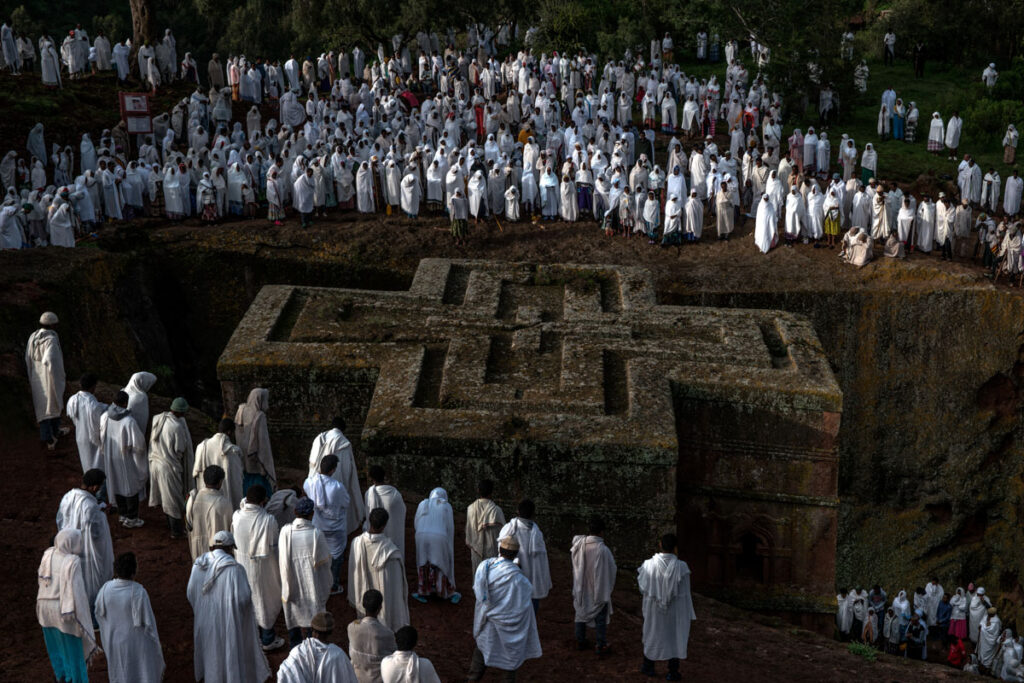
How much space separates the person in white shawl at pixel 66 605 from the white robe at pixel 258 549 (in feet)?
4.13

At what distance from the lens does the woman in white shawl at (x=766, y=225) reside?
22.3 metres

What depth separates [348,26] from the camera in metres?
34.5

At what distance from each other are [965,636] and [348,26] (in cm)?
2438

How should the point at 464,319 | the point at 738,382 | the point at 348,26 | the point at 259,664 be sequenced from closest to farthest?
the point at 259,664
the point at 738,382
the point at 464,319
the point at 348,26

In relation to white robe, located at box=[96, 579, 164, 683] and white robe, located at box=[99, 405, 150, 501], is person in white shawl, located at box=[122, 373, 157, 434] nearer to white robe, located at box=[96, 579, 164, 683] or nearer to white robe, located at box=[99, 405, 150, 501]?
white robe, located at box=[99, 405, 150, 501]

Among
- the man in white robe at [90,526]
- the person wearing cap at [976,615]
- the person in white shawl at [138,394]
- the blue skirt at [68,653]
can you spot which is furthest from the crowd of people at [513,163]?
the blue skirt at [68,653]

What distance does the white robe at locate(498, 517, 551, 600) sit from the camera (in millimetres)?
10188

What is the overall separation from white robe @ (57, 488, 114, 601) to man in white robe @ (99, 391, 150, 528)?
1.89 metres

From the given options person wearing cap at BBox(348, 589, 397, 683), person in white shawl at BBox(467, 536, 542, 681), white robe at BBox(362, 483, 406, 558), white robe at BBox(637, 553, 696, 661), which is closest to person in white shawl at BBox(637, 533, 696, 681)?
white robe at BBox(637, 553, 696, 661)

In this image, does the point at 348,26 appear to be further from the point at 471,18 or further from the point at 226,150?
the point at 226,150

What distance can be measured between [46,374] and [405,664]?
713 centimetres

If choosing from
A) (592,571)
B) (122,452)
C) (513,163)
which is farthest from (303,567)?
Answer: (513,163)

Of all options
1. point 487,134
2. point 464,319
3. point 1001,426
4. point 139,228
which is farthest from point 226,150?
point 1001,426

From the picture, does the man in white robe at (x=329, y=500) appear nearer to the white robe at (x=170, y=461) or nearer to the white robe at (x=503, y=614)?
the white robe at (x=170, y=461)
